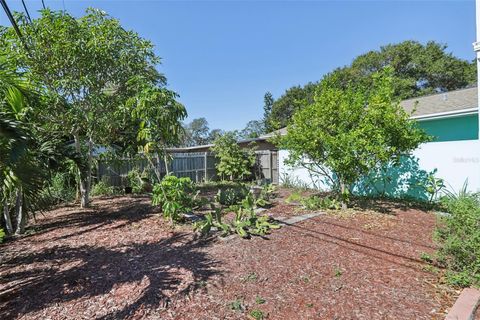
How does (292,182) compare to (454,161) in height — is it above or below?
below

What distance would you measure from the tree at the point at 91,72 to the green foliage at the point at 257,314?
3889 millimetres

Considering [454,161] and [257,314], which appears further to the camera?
[454,161]

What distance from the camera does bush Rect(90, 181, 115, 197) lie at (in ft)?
30.4

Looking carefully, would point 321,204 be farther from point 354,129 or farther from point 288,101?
point 288,101

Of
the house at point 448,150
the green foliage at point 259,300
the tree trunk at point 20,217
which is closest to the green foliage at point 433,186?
the house at point 448,150

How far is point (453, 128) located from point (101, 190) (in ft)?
36.1

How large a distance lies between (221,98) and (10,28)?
50.9ft

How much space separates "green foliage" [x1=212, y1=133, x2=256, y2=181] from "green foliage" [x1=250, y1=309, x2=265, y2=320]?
390 inches

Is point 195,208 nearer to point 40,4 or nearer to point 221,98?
point 40,4

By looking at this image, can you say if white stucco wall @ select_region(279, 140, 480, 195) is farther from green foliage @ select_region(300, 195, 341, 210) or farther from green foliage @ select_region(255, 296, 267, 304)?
green foliage @ select_region(255, 296, 267, 304)

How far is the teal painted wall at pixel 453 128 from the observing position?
6.67 metres

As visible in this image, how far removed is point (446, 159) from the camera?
6.80 m

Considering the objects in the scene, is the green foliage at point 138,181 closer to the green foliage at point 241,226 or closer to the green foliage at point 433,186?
the green foliage at point 241,226

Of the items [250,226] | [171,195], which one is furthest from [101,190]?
[250,226]
